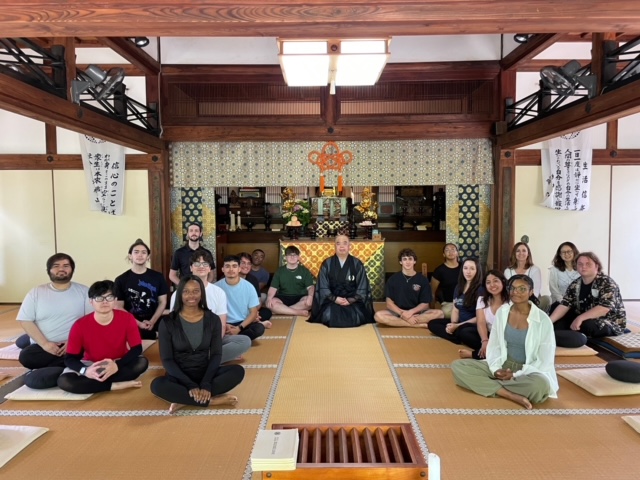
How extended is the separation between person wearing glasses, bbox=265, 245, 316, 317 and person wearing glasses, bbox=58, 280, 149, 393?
92.6 inches

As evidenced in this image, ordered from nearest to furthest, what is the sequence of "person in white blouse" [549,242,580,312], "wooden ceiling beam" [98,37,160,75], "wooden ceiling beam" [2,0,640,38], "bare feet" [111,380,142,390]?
"wooden ceiling beam" [2,0,640,38], "bare feet" [111,380,142,390], "person in white blouse" [549,242,580,312], "wooden ceiling beam" [98,37,160,75]

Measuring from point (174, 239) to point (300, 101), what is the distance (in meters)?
2.51

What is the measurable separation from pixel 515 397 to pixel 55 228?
6022 millimetres

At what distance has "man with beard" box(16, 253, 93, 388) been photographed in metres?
3.55

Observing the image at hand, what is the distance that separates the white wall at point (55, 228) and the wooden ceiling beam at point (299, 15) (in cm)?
448

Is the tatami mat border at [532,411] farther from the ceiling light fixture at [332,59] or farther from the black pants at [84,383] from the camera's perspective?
the ceiling light fixture at [332,59]

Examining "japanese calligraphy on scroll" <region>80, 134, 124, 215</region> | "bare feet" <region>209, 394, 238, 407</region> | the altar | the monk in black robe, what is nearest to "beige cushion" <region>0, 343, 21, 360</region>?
"bare feet" <region>209, 394, 238, 407</region>

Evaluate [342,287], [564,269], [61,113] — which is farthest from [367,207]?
[61,113]

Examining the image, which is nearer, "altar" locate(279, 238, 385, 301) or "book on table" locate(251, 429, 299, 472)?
"book on table" locate(251, 429, 299, 472)

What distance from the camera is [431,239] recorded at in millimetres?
7988

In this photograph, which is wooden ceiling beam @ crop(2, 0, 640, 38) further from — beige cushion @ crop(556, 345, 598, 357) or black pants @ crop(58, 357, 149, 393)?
beige cushion @ crop(556, 345, 598, 357)

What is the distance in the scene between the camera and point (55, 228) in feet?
21.3

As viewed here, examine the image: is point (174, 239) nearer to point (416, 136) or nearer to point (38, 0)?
point (416, 136)

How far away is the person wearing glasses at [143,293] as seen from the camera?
177 inches
